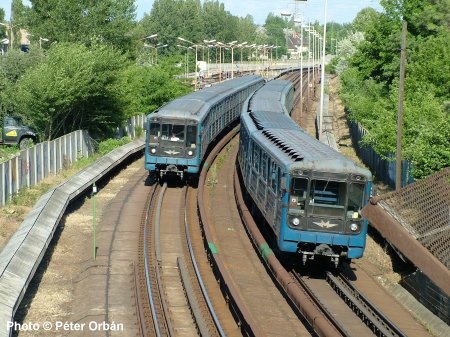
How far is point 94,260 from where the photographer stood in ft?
61.5

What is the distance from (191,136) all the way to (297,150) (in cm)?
975

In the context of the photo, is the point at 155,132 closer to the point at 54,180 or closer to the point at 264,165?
the point at 54,180

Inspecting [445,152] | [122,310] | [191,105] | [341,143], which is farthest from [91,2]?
[122,310]

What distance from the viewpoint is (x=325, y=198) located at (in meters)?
16.9

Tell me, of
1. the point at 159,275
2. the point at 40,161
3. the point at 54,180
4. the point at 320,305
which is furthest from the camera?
the point at 54,180

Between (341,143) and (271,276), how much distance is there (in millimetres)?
28314

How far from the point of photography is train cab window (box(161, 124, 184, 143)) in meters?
27.3

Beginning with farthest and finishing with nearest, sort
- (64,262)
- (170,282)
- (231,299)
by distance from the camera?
1. (64,262)
2. (170,282)
3. (231,299)

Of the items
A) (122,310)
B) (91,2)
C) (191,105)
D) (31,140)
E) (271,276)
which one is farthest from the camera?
(91,2)

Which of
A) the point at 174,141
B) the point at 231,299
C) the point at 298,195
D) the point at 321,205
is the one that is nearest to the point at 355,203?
the point at 321,205

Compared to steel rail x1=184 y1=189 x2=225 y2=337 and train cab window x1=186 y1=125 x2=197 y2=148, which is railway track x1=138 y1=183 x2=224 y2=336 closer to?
steel rail x1=184 y1=189 x2=225 y2=337

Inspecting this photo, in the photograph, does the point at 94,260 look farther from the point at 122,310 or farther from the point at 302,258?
the point at 302,258

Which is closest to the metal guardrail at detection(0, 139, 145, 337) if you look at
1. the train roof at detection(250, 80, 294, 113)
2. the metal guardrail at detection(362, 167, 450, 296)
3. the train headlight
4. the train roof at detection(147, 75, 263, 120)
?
the train roof at detection(147, 75, 263, 120)

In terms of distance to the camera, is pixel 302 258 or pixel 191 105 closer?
pixel 302 258
